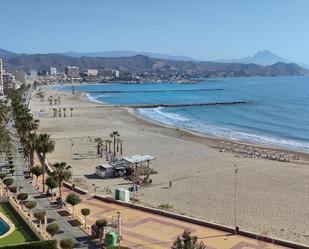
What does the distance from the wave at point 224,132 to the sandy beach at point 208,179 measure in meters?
5.11

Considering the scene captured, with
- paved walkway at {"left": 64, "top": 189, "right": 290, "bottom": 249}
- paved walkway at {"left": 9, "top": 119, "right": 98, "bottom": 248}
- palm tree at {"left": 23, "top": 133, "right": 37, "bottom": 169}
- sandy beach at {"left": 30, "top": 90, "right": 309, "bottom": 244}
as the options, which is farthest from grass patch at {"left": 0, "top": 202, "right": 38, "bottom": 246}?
palm tree at {"left": 23, "top": 133, "right": 37, "bottom": 169}

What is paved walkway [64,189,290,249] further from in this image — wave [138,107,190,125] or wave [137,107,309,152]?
wave [138,107,190,125]

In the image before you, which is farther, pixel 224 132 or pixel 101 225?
pixel 224 132

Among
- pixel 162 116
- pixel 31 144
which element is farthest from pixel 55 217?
pixel 162 116

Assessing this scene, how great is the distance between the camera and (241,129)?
8106cm

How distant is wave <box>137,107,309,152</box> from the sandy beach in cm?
511

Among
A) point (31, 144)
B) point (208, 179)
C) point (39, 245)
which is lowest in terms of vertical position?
point (208, 179)

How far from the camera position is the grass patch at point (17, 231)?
24.4m

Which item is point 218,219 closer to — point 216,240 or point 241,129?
point 216,240

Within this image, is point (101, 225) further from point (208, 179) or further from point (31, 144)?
point (208, 179)

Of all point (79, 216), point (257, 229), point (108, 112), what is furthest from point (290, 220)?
point (108, 112)

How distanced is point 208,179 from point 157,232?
16443mm

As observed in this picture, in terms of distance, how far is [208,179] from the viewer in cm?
4284

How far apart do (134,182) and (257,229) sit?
14.9m
